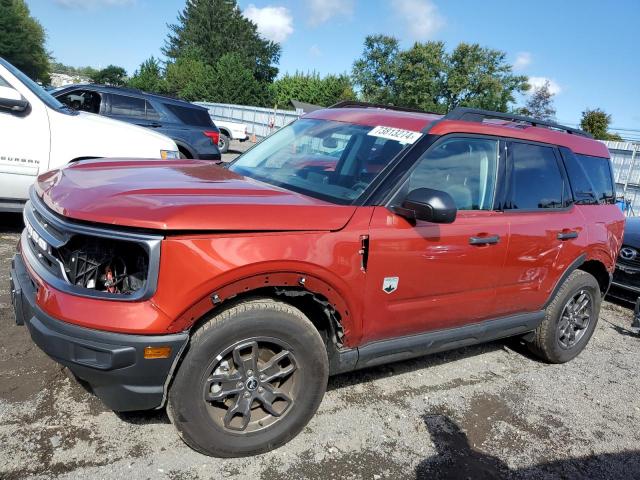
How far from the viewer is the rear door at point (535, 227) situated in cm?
359

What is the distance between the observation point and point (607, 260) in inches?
179

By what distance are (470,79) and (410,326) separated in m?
63.1

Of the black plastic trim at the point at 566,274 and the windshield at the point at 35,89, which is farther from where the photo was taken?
the windshield at the point at 35,89

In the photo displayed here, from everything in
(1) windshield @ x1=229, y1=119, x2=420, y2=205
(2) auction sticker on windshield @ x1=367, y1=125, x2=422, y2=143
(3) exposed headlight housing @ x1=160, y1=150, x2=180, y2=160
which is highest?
(2) auction sticker on windshield @ x1=367, y1=125, x2=422, y2=143

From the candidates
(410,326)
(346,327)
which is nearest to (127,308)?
(346,327)

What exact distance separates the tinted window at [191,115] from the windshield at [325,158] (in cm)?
705

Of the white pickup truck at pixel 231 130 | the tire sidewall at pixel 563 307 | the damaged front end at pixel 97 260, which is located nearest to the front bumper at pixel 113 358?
the damaged front end at pixel 97 260

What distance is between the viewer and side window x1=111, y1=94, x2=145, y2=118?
377 inches

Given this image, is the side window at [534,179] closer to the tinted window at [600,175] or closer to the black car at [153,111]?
the tinted window at [600,175]

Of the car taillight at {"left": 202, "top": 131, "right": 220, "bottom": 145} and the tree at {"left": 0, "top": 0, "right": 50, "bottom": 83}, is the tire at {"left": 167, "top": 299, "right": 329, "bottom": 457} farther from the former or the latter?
the tree at {"left": 0, "top": 0, "right": 50, "bottom": 83}

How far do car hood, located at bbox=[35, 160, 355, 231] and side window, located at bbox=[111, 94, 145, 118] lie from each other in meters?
7.05

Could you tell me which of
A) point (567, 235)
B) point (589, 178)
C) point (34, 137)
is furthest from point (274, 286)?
point (34, 137)

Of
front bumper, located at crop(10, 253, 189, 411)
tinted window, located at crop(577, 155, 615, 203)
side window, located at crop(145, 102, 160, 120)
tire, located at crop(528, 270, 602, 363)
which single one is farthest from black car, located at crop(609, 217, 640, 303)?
side window, located at crop(145, 102, 160, 120)

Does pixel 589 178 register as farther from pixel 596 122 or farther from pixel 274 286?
pixel 596 122
